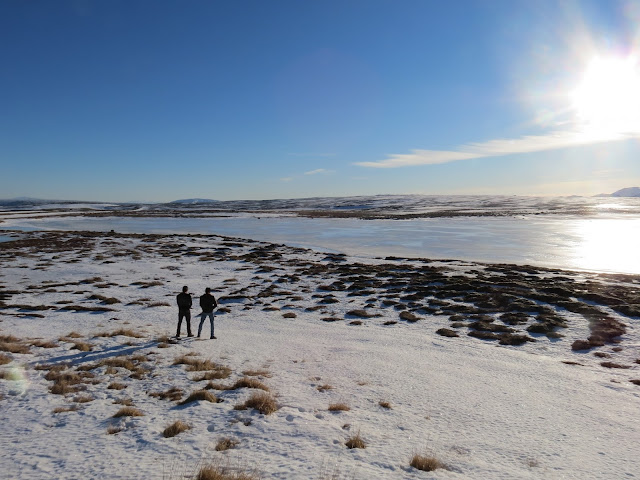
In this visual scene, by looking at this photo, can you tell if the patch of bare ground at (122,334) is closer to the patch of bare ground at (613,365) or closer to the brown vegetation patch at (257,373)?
the brown vegetation patch at (257,373)

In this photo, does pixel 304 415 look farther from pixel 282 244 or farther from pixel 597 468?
pixel 282 244

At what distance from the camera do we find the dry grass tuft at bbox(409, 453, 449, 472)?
729 centimetres

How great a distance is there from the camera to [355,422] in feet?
30.4

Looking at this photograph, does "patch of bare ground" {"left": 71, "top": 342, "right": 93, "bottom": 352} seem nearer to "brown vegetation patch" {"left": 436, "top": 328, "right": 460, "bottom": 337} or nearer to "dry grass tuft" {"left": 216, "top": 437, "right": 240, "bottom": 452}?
"dry grass tuft" {"left": 216, "top": 437, "right": 240, "bottom": 452}

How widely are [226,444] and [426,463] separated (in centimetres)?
395

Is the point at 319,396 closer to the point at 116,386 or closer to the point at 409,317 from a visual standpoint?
the point at 116,386

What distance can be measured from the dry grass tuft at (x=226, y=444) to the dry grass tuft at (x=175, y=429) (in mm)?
983

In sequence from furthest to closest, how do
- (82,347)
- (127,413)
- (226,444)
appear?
(82,347) → (127,413) → (226,444)

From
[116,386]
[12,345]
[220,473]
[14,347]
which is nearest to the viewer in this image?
[220,473]

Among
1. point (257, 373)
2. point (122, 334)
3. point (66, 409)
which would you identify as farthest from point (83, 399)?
point (122, 334)

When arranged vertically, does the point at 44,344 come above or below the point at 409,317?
above

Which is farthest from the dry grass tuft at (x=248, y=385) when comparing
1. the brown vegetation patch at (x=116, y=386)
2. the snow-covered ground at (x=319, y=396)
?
the brown vegetation patch at (x=116, y=386)

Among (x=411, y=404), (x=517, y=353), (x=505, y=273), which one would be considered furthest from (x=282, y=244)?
(x=411, y=404)

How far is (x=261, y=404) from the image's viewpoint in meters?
9.84
